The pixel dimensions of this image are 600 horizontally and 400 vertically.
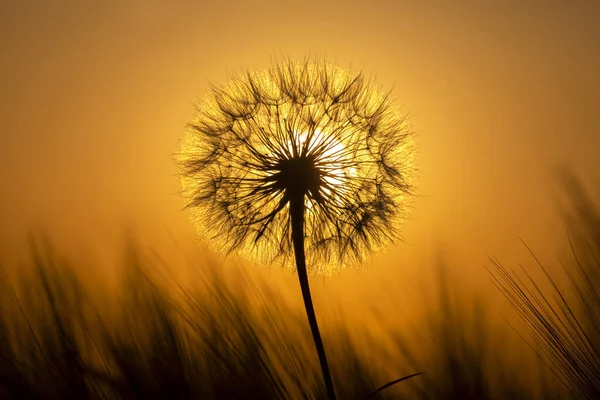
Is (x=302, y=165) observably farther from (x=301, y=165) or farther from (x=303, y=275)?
(x=303, y=275)

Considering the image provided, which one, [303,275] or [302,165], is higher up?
[302,165]

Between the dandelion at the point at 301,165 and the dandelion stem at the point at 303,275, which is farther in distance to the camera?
the dandelion at the point at 301,165

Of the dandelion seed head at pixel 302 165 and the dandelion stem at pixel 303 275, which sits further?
the dandelion seed head at pixel 302 165

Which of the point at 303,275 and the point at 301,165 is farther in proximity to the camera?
the point at 301,165

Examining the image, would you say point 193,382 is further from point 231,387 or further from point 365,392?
point 365,392

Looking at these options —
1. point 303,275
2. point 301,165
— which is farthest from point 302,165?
point 303,275
